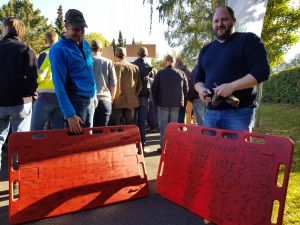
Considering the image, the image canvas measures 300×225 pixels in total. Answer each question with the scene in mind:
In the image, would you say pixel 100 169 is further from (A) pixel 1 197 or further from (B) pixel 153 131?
(B) pixel 153 131

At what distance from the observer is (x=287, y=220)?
344cm

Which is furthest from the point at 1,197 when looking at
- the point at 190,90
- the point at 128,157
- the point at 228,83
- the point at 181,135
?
the point at 190,90

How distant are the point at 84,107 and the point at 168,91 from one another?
10.2 feet

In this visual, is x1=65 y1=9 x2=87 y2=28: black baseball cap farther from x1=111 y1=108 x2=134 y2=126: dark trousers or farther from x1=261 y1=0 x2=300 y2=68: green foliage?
x1=261 y1=0 x2=300 y2=68: green foliage

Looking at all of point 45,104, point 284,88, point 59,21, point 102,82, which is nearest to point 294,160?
point 102,82

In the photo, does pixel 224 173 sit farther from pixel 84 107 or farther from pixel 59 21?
pixel 59 21

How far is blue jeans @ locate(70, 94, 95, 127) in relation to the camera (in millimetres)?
3627

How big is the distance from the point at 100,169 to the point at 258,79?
77.8 inches

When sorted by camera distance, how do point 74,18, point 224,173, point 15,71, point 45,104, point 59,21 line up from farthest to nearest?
point 59,21, point 45,104, point 15,71, point 74,18, point 224,173

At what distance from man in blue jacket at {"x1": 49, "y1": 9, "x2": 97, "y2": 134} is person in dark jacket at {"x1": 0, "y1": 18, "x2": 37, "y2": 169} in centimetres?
71

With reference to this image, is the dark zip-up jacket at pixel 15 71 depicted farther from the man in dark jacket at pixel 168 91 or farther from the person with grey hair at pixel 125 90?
the man in dark jacket at pixel 168 91

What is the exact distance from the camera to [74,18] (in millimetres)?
3432

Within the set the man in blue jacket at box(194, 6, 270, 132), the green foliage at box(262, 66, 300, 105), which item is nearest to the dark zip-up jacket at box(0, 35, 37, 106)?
the man in blue jacket at box(194, 6, 270, 132)

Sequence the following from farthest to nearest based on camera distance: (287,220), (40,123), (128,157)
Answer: (40,123) → (128,157) → (287,220)
